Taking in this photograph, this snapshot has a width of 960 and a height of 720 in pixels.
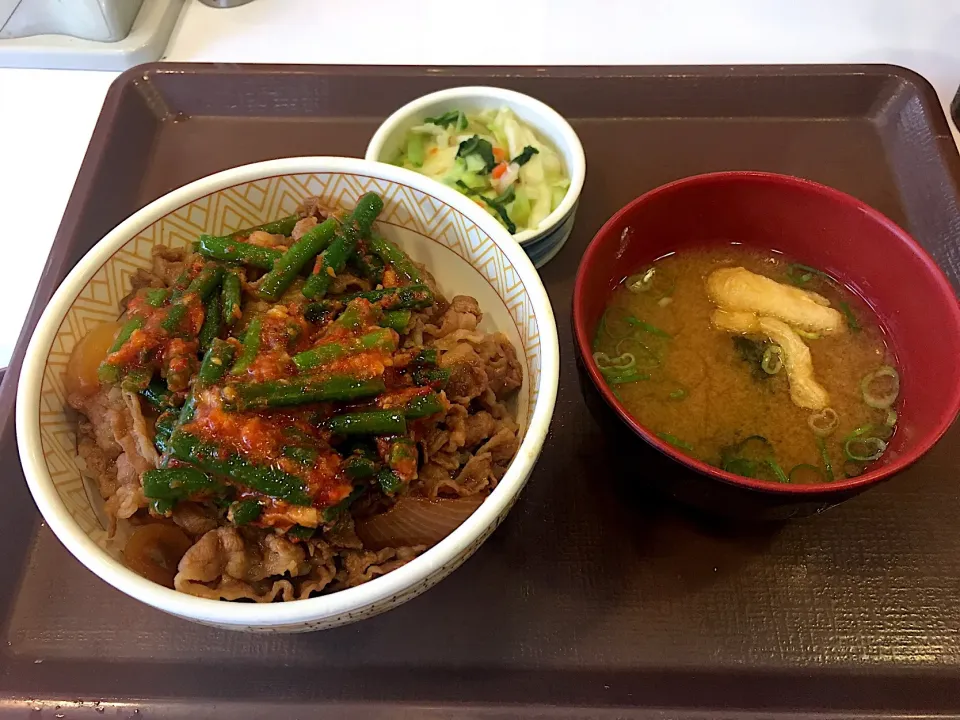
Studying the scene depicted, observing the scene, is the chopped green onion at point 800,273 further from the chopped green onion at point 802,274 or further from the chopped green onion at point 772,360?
the chopped green onion at point 772,360

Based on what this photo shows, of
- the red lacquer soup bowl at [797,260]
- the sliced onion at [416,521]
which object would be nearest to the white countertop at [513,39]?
the red lacquer soup bowl at [797,260]

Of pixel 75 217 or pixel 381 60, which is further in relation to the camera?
pixel 381 60

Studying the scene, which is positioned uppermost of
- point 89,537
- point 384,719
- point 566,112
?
point 566,112

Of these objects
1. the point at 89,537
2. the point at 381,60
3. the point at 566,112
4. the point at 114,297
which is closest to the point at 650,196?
the point at 566,112

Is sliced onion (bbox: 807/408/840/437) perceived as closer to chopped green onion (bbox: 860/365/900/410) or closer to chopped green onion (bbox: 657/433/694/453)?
chopped green onion (bbox: 860/365/900/410)

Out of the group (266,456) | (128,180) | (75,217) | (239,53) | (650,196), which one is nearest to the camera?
(266,456)

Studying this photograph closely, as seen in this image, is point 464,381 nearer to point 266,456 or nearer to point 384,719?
point 266,456

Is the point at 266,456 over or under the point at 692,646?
over
